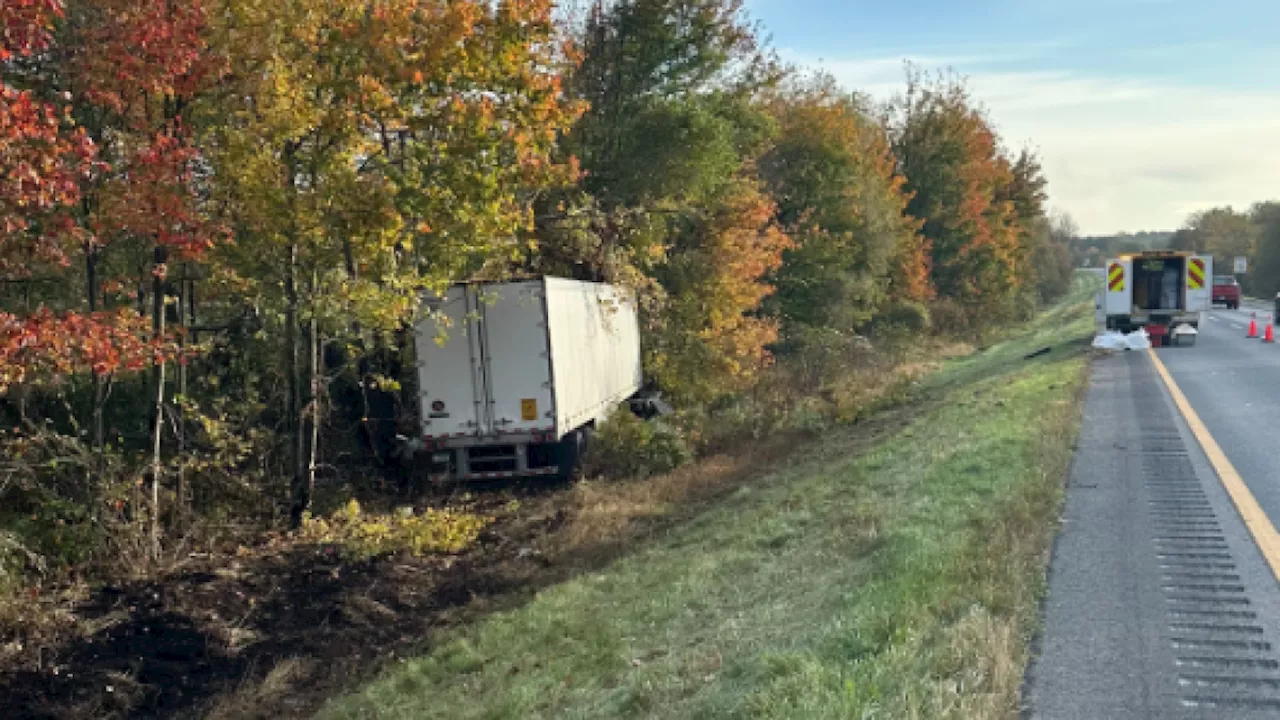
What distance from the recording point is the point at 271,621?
8.87 m

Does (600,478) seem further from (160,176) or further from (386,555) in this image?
(160,176)

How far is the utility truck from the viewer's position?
2514 cm

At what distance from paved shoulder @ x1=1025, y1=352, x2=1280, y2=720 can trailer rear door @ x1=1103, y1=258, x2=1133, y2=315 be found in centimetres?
1801

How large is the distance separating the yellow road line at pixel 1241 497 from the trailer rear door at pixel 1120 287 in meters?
13.6

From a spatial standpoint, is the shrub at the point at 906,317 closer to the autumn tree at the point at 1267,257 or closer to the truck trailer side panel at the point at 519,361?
the truck trailer side panel at the point at 519,361

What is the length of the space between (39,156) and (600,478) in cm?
933

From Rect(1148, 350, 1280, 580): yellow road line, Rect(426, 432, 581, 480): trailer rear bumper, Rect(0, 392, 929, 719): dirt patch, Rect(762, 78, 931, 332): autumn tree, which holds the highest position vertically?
Rect(762, 78, 931, 332): autumn tree

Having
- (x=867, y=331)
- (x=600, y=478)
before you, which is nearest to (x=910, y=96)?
(x=867, y=331)

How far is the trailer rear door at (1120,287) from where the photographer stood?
83.1ft

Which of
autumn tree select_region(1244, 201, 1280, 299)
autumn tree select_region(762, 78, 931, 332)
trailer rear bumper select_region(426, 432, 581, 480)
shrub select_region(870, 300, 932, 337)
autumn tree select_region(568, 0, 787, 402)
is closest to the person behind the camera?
trailer rear bumper select_region(426, 432, 581, 480)

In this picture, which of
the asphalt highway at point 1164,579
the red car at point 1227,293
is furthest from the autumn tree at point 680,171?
the red car at point 1227,293

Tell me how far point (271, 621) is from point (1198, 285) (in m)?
24.9

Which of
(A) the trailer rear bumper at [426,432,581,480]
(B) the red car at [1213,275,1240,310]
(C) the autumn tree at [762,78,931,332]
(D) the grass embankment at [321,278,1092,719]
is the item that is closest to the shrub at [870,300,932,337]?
(C) the autumn tree at [762,78,931,332]

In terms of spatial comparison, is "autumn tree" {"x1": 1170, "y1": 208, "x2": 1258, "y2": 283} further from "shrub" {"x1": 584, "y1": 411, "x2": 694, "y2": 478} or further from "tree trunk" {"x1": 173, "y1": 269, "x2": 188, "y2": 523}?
"tree trunk" {"x1": 173, "y1": 269, "x2": 188, "y2": 523}
